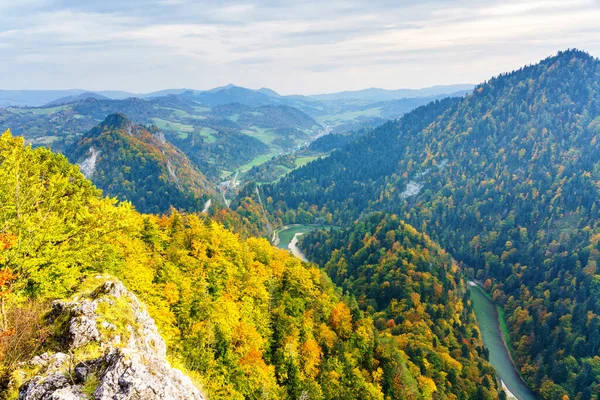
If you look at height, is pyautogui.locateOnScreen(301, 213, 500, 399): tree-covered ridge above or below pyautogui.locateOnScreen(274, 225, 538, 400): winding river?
above

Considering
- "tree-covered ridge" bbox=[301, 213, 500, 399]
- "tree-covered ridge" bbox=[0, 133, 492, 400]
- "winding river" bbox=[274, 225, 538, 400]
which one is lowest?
"winding river" bbox=[274, 225, 538, 400]

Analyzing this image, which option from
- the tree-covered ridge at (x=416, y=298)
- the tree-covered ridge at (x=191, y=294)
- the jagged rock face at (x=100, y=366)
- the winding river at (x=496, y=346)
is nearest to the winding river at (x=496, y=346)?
the winding river at (x=496, y=346)

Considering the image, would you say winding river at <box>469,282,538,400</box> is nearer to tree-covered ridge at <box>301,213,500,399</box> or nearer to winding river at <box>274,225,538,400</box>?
winding river at <box>274,225,538,400</box>

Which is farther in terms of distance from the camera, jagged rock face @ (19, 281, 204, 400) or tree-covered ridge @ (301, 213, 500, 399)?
tree-covered ridge @ (301, 213, 500, 399)

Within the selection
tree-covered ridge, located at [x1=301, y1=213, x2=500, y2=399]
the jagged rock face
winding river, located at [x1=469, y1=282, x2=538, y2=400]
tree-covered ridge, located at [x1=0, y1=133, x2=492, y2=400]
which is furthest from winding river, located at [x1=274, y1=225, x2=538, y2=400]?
the jagged rock face

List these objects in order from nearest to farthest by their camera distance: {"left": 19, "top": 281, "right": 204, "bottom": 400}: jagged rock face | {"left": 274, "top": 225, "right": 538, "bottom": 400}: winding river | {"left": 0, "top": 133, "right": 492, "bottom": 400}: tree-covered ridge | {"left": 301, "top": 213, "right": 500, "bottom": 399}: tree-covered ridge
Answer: {"left": 19, "top": 281, "right": 204, "bottom": 400}: jagged rock face < {"left": 0, "top": 133, "right": 492, "bottom": 400}: tree-covered ridge < {"left": 301, "top": 213, "right": 500, "bottom": 399}: tree-covered ridge < {"left": 274, "top": 225, "right": 538, "bottom": 400}: winding river

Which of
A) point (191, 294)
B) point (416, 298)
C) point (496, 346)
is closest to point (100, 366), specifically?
point (191, 294)

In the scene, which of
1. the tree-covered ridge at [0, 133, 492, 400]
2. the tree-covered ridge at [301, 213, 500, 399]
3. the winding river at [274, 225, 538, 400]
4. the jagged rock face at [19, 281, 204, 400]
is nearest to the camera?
the jagged rock face at [19, 281, 204, 400]
